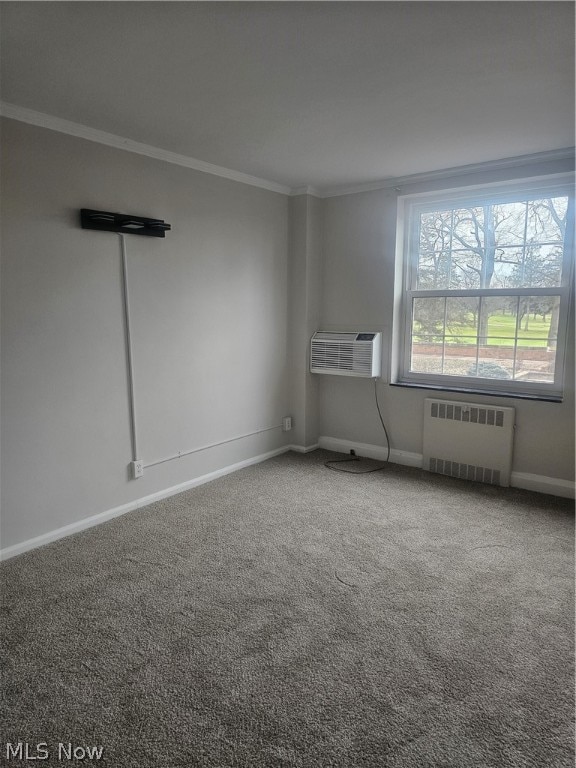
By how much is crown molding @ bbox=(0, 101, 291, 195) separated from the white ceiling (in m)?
0.06

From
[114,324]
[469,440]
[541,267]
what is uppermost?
[541,267]

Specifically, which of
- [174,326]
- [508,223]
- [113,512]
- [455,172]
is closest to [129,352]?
[174,326]

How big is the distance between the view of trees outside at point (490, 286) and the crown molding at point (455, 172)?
291 millimetres

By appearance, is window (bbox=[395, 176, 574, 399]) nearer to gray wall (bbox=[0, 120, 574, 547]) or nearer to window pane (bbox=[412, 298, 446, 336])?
window pane (bbox=[412, 298, 446, 336])

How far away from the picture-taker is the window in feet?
11.5

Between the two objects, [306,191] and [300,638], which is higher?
[306,191]

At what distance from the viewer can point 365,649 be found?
200 centimetres

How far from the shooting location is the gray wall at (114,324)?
2674mm

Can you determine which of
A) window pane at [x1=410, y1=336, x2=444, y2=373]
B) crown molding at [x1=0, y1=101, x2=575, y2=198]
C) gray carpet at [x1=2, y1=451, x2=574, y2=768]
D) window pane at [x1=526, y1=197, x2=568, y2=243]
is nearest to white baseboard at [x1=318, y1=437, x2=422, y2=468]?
window pane at [x1=410, y1=336, x2=444, y2=373]

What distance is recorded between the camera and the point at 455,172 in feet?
12.1

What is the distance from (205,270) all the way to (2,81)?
5.51 ft

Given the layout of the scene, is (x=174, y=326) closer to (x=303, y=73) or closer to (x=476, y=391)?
(x=303, y=73)

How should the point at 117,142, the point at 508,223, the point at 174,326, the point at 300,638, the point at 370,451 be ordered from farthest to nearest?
the point at 370,451
the point at 508,223
the point at 174,326
the point at 117,142
the point at 300,638

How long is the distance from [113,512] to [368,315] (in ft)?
8.49
